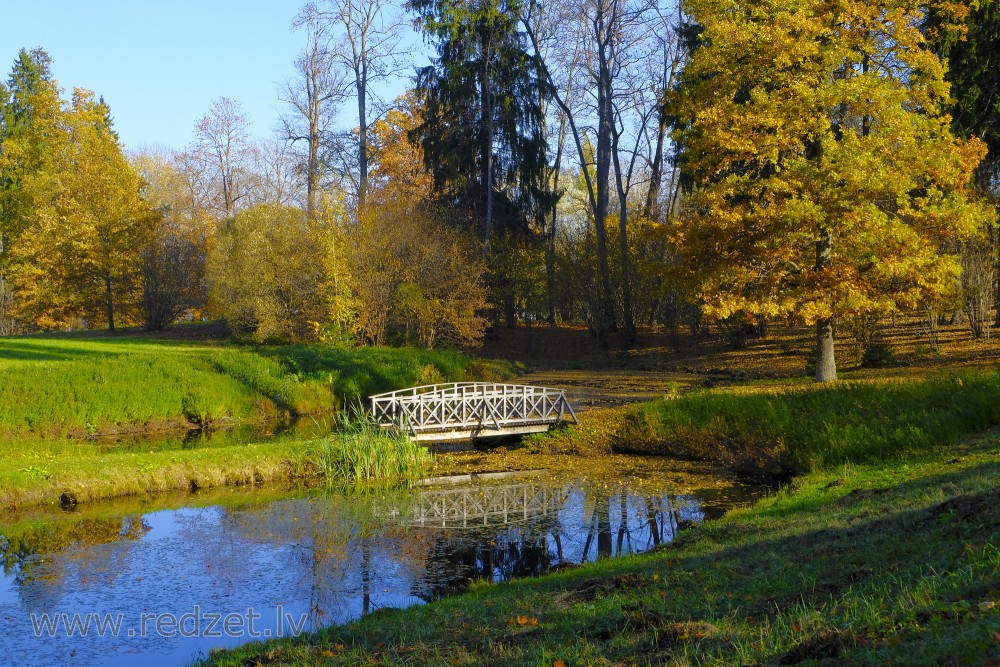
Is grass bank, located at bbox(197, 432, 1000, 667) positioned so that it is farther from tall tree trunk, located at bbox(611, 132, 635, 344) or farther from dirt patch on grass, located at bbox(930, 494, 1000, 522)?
tall tree trunk, located at bbox(611, 132, 635, 344)

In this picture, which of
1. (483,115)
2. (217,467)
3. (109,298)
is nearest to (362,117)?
(483,115)

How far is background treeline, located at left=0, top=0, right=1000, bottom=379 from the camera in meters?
20.7

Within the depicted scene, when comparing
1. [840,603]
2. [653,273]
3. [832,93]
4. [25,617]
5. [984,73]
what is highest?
[984,73]

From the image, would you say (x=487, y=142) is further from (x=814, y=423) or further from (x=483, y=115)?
(x=814, y=423)

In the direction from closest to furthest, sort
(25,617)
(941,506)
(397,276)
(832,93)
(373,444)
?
(941,506)
(25,617)
(373,444)
(832,93)
(397,276)

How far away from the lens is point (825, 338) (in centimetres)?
2252

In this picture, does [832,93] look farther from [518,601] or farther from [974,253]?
[518,601]

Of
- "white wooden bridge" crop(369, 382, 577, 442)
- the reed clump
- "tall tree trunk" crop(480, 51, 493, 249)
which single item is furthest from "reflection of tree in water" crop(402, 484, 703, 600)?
"tall tree trunk" crop(480, 51, 493, 249)

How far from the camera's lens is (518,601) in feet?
26.8

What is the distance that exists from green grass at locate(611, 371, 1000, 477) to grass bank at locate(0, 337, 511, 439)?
461 inches

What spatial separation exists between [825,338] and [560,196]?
895 inches

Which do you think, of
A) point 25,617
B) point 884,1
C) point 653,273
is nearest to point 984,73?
point 884,1

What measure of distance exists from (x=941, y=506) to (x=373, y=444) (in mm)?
11520

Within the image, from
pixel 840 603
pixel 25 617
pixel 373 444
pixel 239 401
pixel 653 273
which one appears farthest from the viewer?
pixel 239 401
